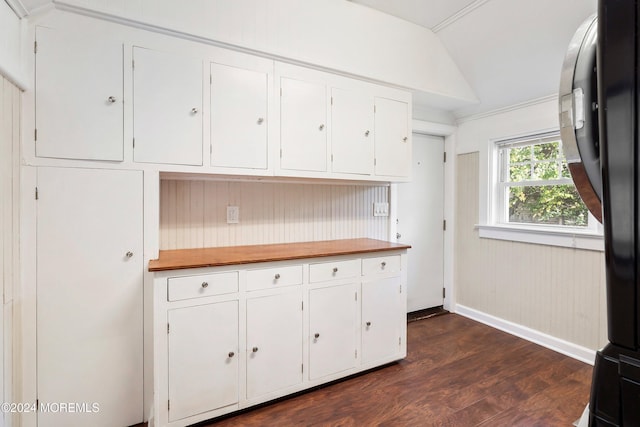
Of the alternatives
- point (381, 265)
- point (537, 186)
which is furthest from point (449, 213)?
point (381, 265)

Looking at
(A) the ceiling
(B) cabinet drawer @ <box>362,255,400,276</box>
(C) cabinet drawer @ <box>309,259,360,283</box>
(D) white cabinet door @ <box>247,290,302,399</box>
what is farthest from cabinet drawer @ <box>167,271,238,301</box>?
(A) the ceiling

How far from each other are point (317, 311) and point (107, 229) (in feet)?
4.43

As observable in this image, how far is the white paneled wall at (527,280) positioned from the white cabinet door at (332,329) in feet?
6.01

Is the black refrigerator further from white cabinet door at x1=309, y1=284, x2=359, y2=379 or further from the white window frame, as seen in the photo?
the white window frame

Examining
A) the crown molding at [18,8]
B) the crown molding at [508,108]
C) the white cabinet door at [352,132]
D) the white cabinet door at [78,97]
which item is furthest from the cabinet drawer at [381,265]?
the crown molding at [18,8]

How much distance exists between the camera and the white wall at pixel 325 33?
5.94ft

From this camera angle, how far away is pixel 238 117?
6.57 ft

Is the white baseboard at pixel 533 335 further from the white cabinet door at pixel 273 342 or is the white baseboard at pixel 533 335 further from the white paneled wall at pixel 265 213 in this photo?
the white cabinet door at pixel 273 342

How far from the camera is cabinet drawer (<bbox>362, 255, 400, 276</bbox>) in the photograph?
90.4 inches

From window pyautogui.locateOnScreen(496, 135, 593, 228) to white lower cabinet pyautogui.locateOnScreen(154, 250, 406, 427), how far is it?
1.55 metres

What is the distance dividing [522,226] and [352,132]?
78.7 inches

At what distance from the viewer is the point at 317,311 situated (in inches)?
82.8

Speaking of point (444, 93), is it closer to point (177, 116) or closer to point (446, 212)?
point (446, 212)

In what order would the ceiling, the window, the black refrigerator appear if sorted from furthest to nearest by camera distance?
the window → the ceiling → the black refrigerator
